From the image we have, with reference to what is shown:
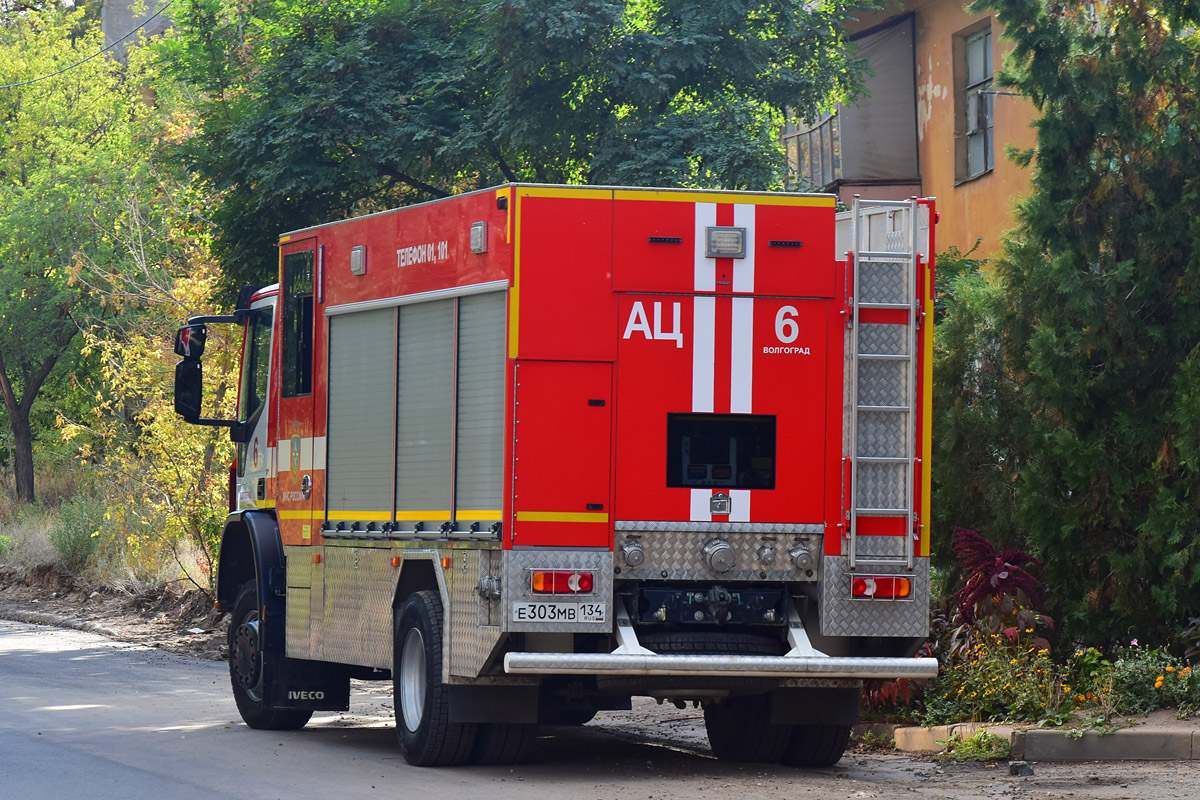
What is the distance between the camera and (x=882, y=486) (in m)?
9.89

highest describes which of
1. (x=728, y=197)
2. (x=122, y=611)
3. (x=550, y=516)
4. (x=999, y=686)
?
(x=728, y=197)

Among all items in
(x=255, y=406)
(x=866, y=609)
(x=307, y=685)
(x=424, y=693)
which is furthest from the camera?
(x=255, y=406)

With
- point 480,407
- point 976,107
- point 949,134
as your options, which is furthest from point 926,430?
point 949,134

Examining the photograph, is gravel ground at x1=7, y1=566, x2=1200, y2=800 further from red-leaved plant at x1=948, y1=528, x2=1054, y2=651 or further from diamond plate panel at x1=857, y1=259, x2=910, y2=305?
diamond plate panel at x1=857, y1=259, x2=910, y2=305

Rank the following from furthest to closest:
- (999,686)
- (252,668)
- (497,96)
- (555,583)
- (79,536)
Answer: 1. (79,536)
2. (497,96)
3. (252,668)
4. (999,686)
5. (555,583)

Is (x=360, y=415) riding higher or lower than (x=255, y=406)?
lower

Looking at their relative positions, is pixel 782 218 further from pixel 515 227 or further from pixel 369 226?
pixel 369 226

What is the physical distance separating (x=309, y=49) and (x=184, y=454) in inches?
262

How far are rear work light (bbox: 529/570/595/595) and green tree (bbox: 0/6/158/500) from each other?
85.6ft

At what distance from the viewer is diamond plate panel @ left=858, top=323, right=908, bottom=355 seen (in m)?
9.95

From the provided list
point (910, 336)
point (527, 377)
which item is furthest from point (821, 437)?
point (527, 377)

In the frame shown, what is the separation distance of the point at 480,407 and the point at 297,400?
2574mm

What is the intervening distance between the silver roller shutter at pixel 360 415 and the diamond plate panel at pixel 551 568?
5.14 ft

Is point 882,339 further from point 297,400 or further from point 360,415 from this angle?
point 297,400
